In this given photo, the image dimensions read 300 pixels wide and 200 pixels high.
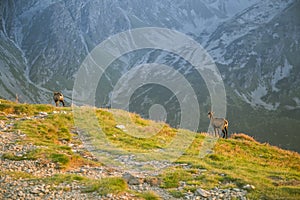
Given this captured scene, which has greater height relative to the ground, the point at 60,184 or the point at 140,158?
the point at 60,184

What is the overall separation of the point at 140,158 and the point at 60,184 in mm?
6383

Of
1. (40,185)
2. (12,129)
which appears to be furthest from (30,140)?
(40,185)

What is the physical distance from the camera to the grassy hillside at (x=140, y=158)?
12.8 m

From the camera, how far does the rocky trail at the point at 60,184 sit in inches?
448

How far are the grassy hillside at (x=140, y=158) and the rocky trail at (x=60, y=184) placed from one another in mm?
155

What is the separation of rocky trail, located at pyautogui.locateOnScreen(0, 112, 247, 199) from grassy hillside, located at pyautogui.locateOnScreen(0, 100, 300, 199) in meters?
0.15

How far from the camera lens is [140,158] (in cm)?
1789

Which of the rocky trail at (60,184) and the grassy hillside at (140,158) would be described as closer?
the rocky trail at (60,184)

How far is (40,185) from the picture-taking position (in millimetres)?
11953

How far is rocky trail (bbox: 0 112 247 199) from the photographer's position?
11.4m

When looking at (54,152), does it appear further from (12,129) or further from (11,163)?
(12,129)

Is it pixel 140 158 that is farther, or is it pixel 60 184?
pixel 140 158

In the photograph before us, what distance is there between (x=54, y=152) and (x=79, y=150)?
2532mm

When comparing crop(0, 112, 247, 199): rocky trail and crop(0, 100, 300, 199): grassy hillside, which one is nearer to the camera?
crop(0, 112, 247, 199): rocky trail
